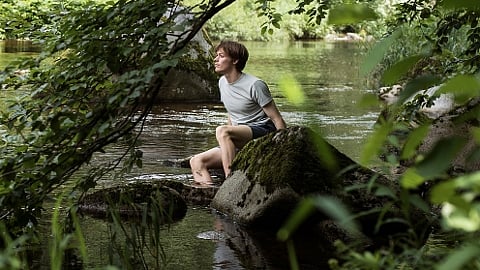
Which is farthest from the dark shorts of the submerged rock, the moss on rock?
the submerged rock

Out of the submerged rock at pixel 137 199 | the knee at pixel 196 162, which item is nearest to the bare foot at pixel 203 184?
the knee at pixel 196 162

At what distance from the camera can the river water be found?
19.2 ft

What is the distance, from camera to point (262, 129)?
861 centimetres

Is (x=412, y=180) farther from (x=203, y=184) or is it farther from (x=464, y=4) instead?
(x=203, y=184)

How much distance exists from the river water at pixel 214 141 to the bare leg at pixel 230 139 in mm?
723

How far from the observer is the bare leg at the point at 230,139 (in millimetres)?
8344

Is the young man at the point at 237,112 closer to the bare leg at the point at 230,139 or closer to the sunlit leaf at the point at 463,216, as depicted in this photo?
the bare leg at the point at 230,139

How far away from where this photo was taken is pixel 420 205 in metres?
2.15


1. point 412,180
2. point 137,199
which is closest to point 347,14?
→ point 412,180

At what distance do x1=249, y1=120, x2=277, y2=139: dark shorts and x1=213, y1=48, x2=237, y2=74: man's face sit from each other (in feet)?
2.01

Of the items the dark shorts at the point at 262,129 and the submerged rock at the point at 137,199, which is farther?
the dark shorts at the point at 262,129

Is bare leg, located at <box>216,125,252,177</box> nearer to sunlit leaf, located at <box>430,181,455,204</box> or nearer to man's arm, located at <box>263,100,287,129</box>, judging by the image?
man's arm, located at <box>263,100,287,129</box>

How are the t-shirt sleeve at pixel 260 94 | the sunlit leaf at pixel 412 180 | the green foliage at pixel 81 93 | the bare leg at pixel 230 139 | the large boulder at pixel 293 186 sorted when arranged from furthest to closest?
the t-shirt sleeve at pixel 260 94
the bare leg at pixel 230 139
the large boulder at pixel 293 186
the green foliage at pixel 81 93
the sunlit leaf at pixel 412 180

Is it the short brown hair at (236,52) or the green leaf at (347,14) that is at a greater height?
the green leaf at (347,14)
